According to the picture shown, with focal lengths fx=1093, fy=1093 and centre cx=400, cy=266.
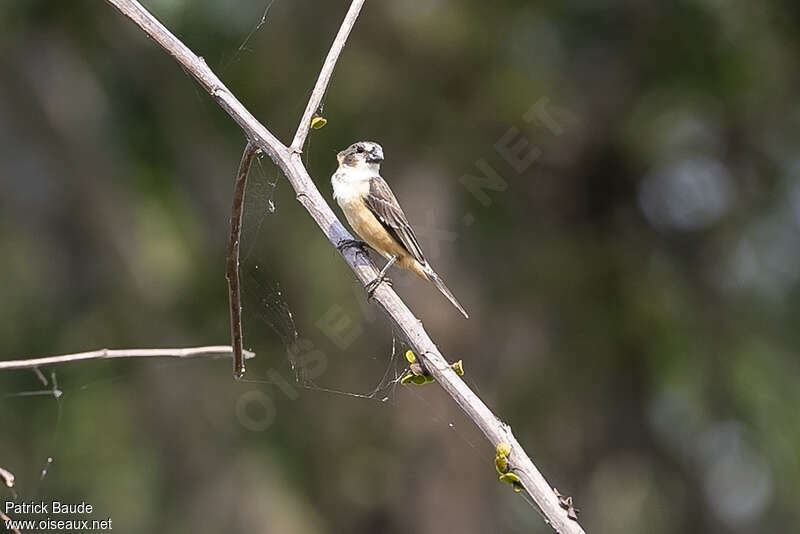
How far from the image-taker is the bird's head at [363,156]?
4.29m

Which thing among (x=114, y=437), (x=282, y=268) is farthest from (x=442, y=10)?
(x=114, y=437)

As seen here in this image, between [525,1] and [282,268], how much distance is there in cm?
→ 320

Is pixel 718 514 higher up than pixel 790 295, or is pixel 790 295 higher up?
pixel 790 295

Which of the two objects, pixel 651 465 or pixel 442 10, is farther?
pixel 651 465

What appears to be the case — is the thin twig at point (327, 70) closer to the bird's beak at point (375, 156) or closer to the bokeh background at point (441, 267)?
the bird's beak at point (375, 156)

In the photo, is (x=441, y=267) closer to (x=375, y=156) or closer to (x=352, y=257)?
(x=375, y=156)

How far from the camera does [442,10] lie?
9234mm

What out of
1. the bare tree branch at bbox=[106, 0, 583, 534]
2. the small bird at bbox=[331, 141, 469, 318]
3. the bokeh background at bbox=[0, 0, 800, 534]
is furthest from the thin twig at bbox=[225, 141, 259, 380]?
the bokeh background at bbox=[0, 0, 800, 534]

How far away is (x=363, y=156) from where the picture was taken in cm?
437

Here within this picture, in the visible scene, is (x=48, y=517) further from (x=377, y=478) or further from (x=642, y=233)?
(x=642, y=233)

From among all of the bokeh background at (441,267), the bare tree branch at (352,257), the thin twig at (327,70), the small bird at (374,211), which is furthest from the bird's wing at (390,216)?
the bokeh background at (441,267)

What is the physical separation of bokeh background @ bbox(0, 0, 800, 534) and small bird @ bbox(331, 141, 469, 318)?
4.24m

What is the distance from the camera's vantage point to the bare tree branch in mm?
2203

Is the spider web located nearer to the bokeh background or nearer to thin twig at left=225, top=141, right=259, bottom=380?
the bokeh background
